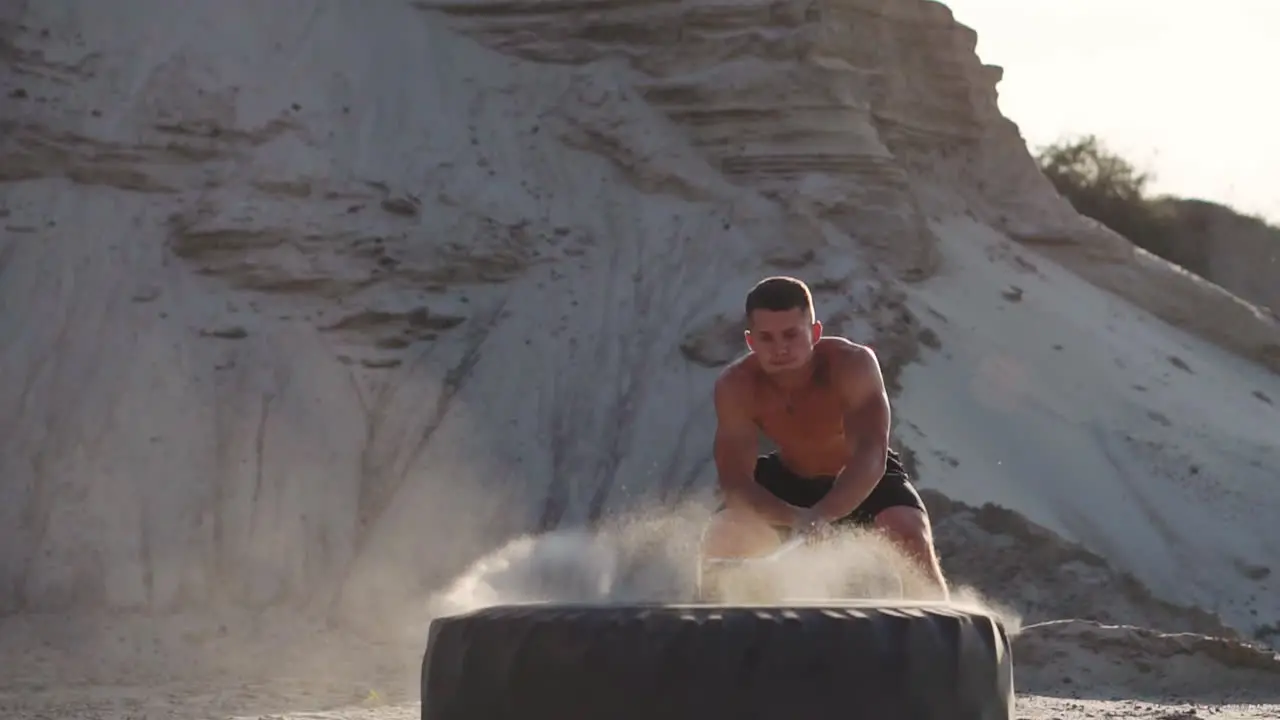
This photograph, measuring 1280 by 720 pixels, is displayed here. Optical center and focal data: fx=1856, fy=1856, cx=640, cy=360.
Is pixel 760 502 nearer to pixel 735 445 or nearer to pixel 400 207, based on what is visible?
pixel 735 445

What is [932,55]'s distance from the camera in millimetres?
20734

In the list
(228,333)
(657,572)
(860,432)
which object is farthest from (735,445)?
(228,333)

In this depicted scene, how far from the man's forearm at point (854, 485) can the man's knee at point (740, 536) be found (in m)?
0.21

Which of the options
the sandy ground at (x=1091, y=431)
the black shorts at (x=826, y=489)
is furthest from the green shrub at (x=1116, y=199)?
the black shorts at (x=826, y=489)

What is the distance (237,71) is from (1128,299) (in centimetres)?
1035

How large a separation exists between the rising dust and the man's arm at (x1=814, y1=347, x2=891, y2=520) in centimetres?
17

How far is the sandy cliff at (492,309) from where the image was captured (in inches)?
600

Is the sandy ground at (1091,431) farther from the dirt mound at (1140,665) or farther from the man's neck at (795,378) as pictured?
the man's neck at (795,378)

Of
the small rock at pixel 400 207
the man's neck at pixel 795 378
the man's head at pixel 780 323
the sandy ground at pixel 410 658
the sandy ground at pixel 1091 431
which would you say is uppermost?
the small rock at pixel 400 207

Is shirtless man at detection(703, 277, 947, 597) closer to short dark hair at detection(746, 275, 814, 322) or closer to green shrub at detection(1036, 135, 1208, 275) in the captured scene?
short dark hair at detection(746, 275, 814, 322)

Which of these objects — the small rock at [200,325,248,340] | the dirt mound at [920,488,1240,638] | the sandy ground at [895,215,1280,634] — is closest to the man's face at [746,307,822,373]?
the dirt mound at [920,488,1240,638]

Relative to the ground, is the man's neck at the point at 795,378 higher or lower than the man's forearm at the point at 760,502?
higher

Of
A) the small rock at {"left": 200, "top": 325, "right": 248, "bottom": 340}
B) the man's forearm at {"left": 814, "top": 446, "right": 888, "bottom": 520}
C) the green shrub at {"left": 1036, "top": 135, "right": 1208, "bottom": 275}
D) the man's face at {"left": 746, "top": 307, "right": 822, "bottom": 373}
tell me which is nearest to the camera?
the man's forearm at {"left": 814, "top": 446, "right": 888, "bottom": 520}

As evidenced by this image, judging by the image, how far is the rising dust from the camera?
233 inches
